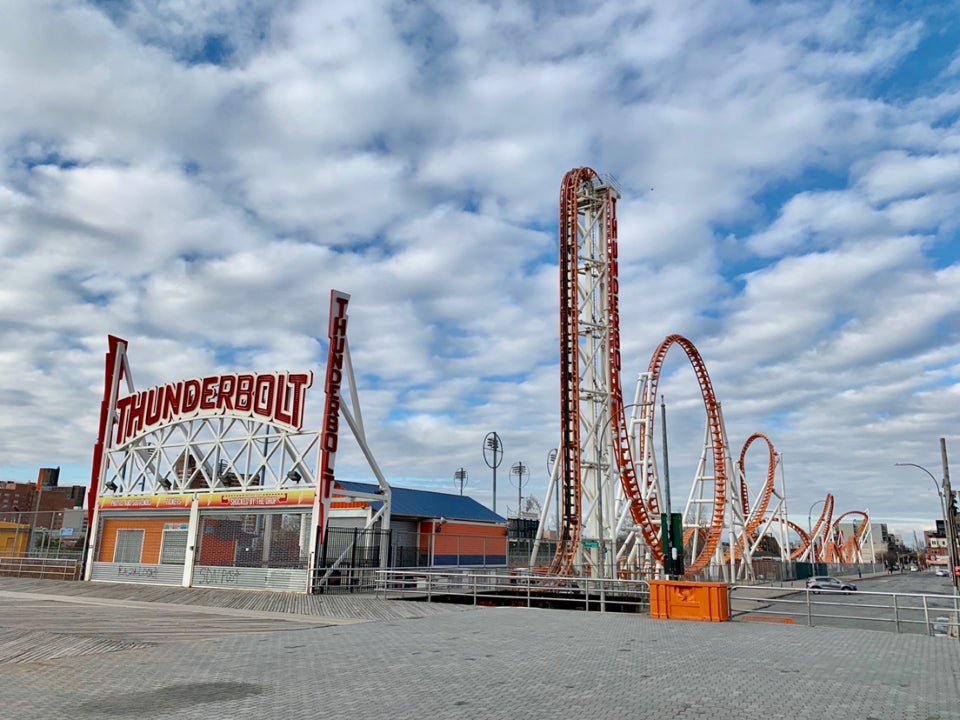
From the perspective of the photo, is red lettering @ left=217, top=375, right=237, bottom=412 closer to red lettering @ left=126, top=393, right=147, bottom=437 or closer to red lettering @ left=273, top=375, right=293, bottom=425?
red lettering @ left=273, top=375, right=293, bottom=425

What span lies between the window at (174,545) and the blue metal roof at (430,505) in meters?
10.3

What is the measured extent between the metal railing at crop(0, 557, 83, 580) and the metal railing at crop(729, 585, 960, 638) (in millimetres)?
26583

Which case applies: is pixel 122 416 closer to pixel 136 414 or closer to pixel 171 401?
pixel 136 414

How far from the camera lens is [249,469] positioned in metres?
27.2

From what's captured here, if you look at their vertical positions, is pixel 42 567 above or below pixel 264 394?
below

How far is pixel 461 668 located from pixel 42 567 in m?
28.8

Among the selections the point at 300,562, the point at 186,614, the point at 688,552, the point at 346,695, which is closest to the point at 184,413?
the point at 300,562

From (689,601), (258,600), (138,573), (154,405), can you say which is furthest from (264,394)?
(689,601)

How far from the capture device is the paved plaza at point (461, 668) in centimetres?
773

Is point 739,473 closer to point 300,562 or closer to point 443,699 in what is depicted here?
point 300,562

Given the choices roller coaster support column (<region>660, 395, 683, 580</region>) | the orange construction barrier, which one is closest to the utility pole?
roller coaster support column (<region>660, 395, 683, 580</region>)

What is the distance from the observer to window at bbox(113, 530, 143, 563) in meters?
30.4

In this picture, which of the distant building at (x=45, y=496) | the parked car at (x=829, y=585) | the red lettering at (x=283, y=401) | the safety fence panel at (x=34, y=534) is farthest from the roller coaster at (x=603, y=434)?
the distant building at (x=45, y=496)

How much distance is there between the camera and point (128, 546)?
30.8m
